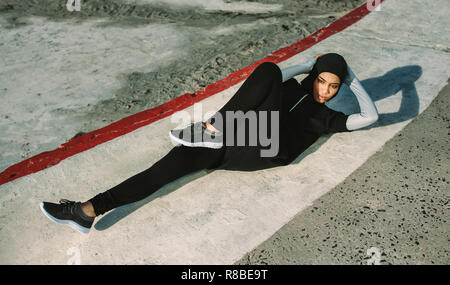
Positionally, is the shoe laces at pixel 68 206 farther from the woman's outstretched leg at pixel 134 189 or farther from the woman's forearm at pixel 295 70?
the woman's forearm at pixel 295 70

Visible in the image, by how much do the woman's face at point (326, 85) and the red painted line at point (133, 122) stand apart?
1.24m

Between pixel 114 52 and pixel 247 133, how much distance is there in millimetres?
2774

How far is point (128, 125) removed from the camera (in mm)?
3617

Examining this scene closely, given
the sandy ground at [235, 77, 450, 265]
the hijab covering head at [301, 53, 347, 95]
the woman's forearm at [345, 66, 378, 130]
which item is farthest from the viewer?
the woman's forearm at [345, 66, 378, 130]

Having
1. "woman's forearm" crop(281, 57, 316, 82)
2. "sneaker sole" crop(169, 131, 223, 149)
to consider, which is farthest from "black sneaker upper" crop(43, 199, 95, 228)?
"woman's forearm" crop(281, 57, 316, 82)

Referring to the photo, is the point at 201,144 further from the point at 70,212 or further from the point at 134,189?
the point at 70,212

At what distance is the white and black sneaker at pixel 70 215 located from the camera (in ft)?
8.45

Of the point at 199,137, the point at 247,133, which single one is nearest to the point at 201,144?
the point at 199,137

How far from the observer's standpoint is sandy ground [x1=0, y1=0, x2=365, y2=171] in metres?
3.81

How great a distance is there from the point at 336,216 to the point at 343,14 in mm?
3779

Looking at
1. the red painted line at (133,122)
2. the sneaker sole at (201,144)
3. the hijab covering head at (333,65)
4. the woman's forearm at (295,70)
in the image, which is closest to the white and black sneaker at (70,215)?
the red painted line at (133,122)

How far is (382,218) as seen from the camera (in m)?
2.63

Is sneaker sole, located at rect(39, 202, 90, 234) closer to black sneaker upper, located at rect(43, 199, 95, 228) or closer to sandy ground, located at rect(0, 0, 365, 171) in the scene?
black sneaker upper, located at rect(43, 199, 95, 228)
